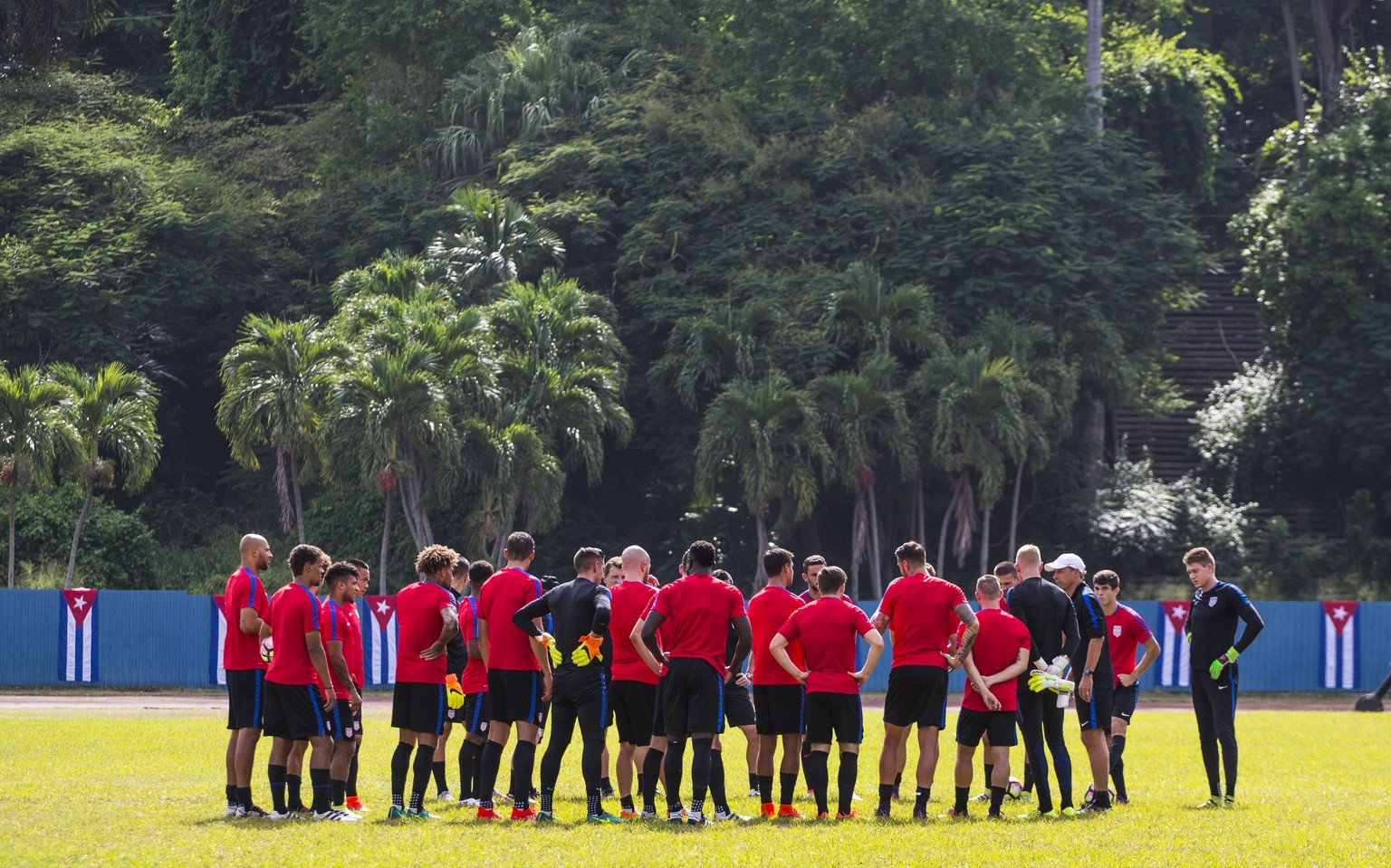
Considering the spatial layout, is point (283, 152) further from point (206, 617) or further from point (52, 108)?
point (206, 617)

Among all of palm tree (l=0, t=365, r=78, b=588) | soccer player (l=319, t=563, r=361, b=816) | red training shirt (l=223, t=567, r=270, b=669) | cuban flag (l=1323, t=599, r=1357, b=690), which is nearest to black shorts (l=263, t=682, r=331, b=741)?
soccer player (l=319, t=563, r=361, b=816)

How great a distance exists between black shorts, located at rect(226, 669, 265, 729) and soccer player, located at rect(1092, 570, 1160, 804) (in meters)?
6.44

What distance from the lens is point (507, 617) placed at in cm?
1188

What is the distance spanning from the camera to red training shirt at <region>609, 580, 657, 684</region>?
1203 cm

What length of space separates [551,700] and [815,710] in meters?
1.84

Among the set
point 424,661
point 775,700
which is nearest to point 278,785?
point 424,661

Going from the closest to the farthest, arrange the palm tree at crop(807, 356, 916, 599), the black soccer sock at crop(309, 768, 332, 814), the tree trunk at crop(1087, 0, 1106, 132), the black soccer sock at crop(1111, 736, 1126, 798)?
the black soccer sock at crop(309, 768, 332, 814) < the black soccer sock at crop(1111, 736, 1126, 798) < the palm tree at crop(807, 356, 916, 599) < the tree trunk at crop(1087, 0, 1106, 132)

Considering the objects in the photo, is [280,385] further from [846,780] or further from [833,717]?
[846,780]

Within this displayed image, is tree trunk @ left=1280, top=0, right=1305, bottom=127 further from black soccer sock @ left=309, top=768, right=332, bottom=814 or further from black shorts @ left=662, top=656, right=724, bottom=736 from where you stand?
black soccer sock @ left=309, top=768, right=332, bottom=814

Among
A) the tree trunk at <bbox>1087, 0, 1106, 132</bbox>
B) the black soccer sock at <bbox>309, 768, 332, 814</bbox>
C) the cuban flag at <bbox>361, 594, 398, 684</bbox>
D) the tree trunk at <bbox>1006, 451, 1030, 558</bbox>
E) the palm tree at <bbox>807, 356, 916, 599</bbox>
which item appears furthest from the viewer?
the tree trunk at <bbox>1087, 0, 1106, 132</bbox>

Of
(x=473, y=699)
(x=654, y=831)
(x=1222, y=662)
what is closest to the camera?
(x=654, y=831)

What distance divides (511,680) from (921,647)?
2.87 m

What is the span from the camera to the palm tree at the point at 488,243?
116 ft

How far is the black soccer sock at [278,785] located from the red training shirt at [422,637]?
107 centimetres
